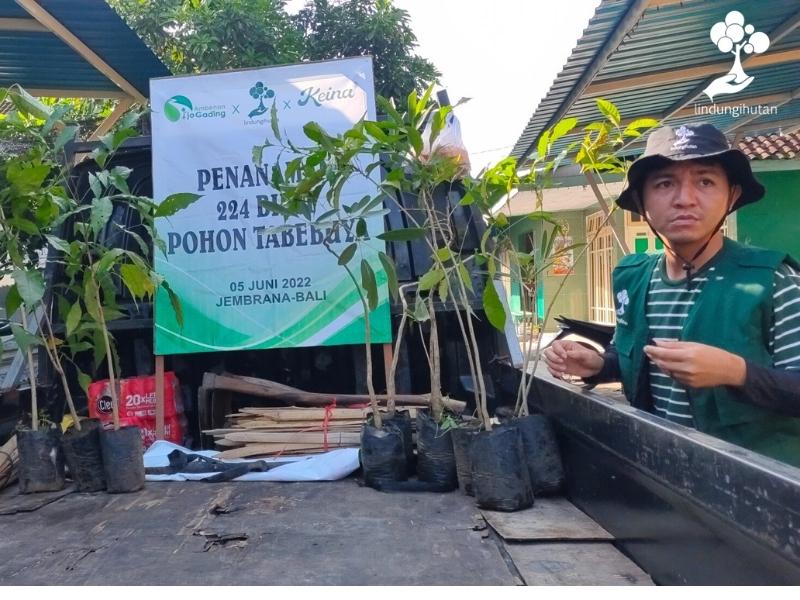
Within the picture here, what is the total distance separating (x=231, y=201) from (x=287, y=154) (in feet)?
1.05

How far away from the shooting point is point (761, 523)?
44.9 inches

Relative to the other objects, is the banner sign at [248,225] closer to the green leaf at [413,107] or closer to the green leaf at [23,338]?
the green leaf at [23,338]

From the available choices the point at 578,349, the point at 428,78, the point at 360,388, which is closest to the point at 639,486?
the point at 578,349

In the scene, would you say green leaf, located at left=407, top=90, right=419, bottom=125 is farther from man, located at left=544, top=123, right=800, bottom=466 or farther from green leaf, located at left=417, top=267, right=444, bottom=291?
man, located at left=544, top=123, right=800, bottom=466

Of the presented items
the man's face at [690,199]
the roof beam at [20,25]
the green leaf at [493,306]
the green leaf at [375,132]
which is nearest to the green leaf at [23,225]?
the green leaf at [375,132]

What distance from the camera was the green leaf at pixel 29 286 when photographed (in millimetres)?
2336

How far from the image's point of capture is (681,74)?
5715 millimetres

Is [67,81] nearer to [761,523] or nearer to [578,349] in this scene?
[578,349]

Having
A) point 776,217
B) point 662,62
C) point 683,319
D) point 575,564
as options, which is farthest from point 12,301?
point 776,217

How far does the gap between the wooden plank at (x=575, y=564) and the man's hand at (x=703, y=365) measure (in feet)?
1.45

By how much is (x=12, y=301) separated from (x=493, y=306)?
171cm

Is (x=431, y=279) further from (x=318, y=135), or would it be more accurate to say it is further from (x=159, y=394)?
(x=159, y=394)

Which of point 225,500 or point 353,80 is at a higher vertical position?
point 353,80

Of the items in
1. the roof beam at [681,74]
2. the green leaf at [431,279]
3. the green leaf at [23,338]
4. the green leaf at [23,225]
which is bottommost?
the green leaf at [23,338]
